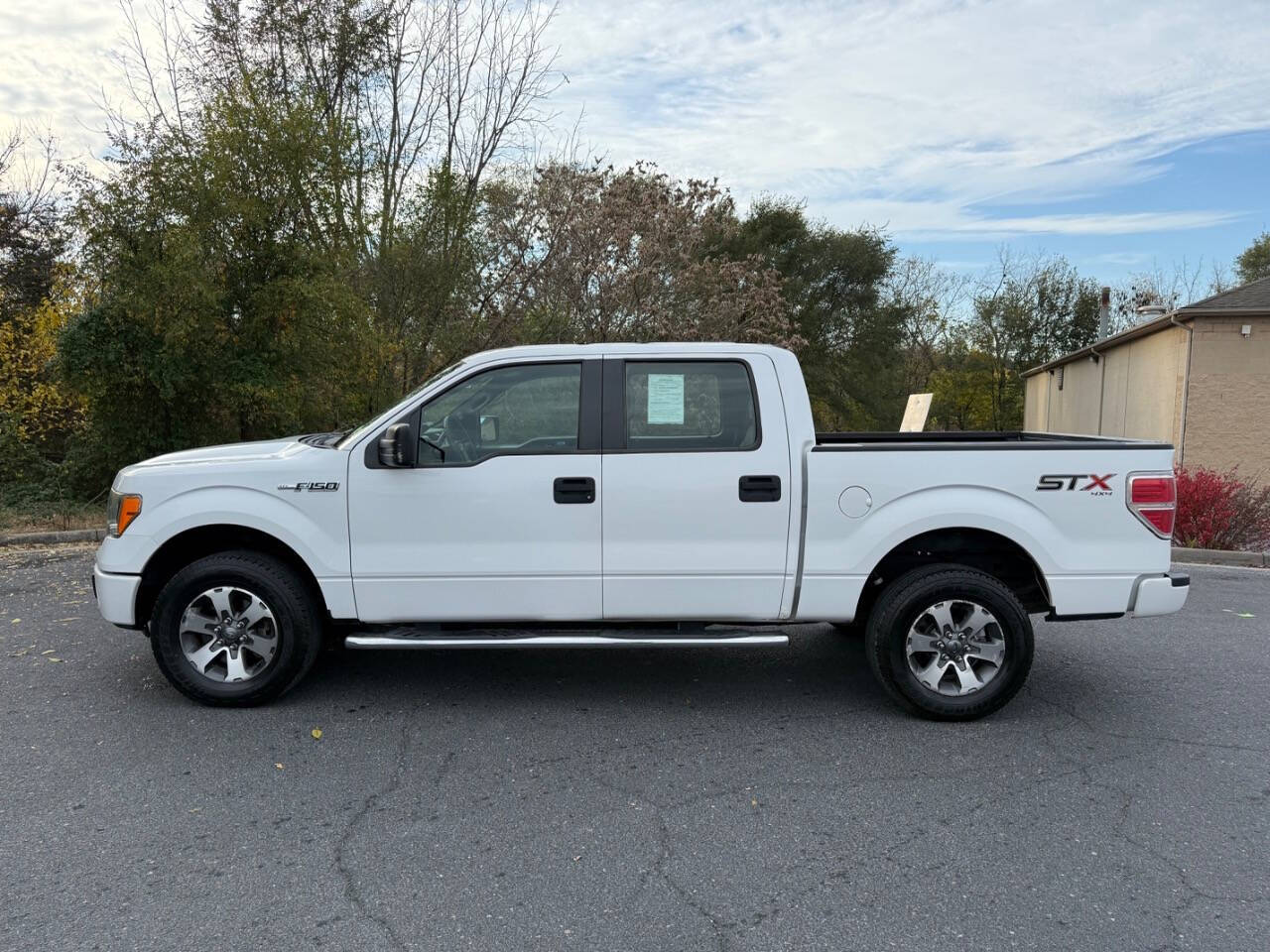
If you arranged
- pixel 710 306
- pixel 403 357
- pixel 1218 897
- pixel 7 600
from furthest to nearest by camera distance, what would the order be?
1. pixel 710 306
2. pixel 403 357
3. pixel 7 600
4. pixel 1218 897

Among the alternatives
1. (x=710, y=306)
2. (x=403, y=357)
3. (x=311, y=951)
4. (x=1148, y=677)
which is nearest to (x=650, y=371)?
(x=311, y=951)

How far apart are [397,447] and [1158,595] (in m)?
3.97

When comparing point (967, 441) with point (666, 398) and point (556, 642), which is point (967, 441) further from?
point (556, 642)

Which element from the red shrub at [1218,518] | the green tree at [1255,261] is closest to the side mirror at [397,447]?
the red shrub at [1218,518]

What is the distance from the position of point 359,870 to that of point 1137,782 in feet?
10.9

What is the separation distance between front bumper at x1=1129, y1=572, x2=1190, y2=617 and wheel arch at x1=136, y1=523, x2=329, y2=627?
167 inches

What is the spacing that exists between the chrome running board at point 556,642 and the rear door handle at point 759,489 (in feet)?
2.29

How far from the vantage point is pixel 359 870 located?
310 cm

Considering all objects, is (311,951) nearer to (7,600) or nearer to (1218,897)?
(1218,897)

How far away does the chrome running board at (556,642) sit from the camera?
441cm

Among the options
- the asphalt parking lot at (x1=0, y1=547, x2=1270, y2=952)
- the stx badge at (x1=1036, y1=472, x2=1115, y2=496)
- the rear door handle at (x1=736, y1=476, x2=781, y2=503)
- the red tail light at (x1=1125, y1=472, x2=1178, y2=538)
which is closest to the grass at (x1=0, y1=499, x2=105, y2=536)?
the asphalt parking lot at (x1=0, y1=547, x2=1270, y2=952)

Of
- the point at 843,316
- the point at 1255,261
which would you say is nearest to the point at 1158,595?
the point at 843,316

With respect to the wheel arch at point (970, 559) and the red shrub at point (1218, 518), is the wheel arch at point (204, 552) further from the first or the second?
the red shrub at point (1218, 518)

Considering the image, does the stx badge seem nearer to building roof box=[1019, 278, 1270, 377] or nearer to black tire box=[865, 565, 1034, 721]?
black tire box=[865, 565, 1034, 721]
